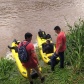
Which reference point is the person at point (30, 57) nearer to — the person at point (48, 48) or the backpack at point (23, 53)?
the backpack at point (23, 53)

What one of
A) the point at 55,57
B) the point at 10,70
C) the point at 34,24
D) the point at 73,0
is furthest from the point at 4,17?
the point at 55,57

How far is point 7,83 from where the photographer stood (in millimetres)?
7504

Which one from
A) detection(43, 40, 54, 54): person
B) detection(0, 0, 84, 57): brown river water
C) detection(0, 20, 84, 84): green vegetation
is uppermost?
detection(0, 0, 84, 57): brown river water

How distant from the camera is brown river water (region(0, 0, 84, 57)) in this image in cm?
1325

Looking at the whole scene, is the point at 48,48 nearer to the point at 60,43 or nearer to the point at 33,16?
the point at 60,43

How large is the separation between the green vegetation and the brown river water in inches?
101

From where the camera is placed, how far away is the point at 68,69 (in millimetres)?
7809

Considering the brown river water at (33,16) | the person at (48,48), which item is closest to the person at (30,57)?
the person at (48,48)

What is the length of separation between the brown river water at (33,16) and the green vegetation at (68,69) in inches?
101

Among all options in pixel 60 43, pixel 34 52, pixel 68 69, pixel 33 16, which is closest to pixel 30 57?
pixel 34 52

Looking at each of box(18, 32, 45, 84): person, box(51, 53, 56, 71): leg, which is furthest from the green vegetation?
box(18, 32, 45, 84): person

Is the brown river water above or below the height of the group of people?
above

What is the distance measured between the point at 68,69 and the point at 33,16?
28.7 ft

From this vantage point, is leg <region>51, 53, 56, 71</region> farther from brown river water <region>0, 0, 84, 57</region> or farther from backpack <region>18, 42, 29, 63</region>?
brown river water <region>0, 0, 84, 57</region>
